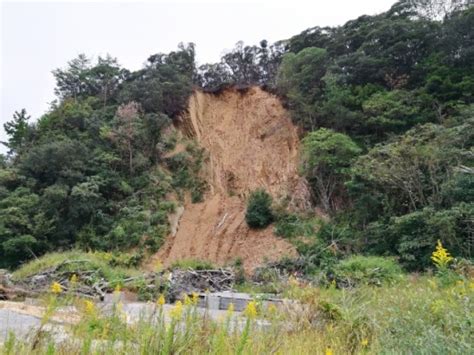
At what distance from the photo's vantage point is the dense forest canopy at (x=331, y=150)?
40.6ft

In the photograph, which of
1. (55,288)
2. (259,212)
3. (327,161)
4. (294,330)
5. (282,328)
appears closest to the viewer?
(55,288)

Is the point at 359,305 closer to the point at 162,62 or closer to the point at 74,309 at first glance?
the point at 74,309

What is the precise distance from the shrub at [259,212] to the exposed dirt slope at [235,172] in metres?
0.34

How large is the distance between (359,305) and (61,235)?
1501 cm

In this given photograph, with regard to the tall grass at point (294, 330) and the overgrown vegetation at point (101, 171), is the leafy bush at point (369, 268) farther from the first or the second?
the overgrown vegetation at point (101, 171)

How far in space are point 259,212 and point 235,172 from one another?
3894 mm

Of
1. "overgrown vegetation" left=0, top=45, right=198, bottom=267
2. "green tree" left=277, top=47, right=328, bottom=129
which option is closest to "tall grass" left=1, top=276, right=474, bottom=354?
"overgrown vegetation" left=0, top=45, right=198, bottom=267

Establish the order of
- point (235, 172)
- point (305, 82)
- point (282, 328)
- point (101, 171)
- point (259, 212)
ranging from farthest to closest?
point (235, 172)
point (305, 82)
point (101, 171)
point (259, 212)
point (282, 328)

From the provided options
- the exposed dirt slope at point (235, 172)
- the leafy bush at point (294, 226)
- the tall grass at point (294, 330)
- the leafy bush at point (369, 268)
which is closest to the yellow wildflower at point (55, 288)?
the tall grass at point (294, 330)

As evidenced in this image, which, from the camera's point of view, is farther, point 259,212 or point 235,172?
point 235,172

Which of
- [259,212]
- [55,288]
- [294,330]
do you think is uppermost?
[55,288]

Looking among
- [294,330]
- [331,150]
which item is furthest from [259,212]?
[294,330]

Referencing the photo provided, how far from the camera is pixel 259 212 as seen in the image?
1586cm

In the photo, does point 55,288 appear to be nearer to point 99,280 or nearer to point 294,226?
point 99,280
